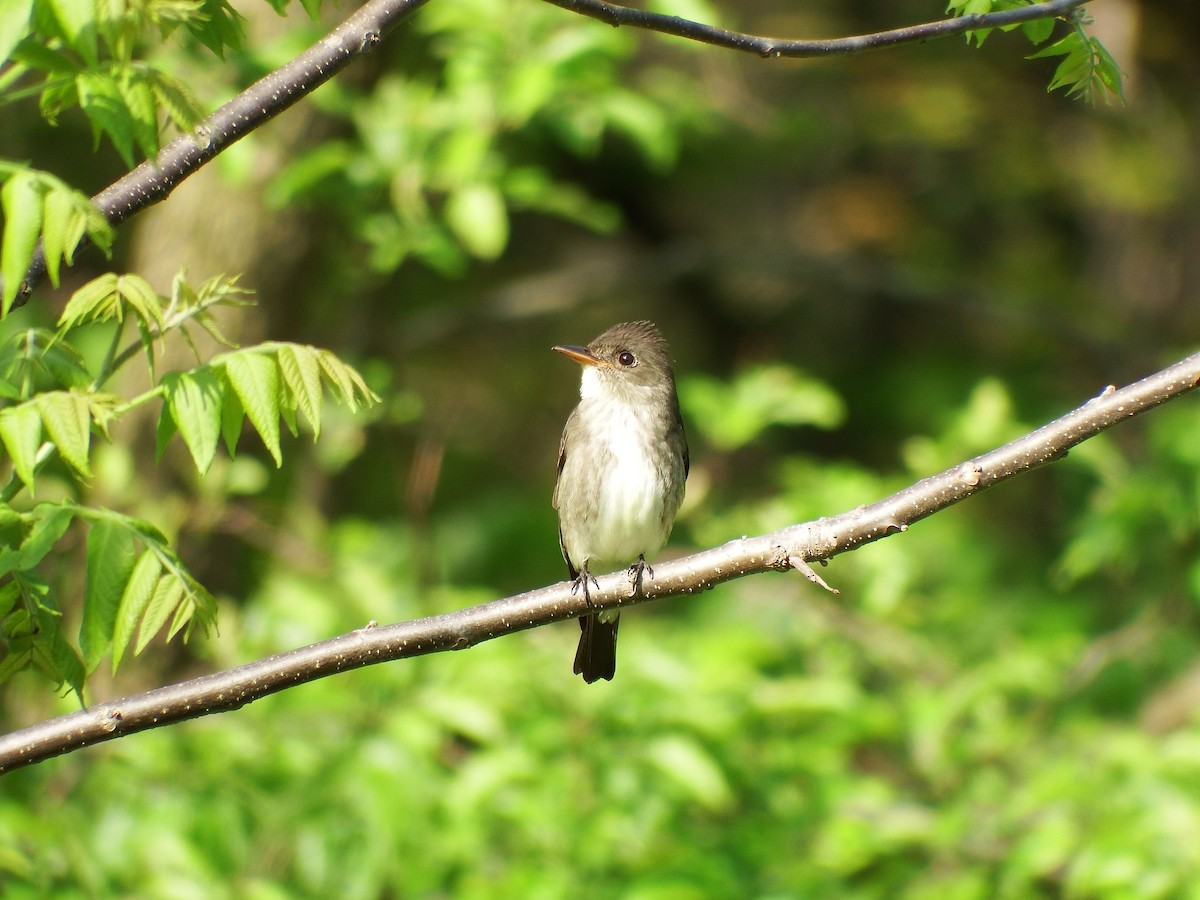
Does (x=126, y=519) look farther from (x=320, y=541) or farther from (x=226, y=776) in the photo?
(x=320, y=541)

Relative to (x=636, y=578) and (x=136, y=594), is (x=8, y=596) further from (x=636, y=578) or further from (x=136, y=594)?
(x=636, y=578)

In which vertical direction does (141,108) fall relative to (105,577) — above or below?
above

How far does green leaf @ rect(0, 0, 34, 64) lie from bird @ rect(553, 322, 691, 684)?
267 centimetres

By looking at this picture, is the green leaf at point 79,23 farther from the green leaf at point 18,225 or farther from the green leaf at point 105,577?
the green leaf at point 105,577

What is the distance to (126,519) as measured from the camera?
2.41m

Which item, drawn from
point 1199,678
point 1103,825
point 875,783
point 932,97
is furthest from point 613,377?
point 932,97

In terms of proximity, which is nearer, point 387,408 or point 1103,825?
point 1103,825

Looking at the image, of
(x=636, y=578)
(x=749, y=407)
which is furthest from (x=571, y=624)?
(x=636, y=578)

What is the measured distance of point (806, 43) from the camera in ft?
8.07

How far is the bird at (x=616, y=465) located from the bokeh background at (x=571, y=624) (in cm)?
45

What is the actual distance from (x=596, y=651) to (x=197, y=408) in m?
2.91

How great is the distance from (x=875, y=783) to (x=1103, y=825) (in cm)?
85

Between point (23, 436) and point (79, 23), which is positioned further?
point (23, 436)

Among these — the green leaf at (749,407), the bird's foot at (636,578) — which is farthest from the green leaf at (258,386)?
the green leaf at (749,407)
